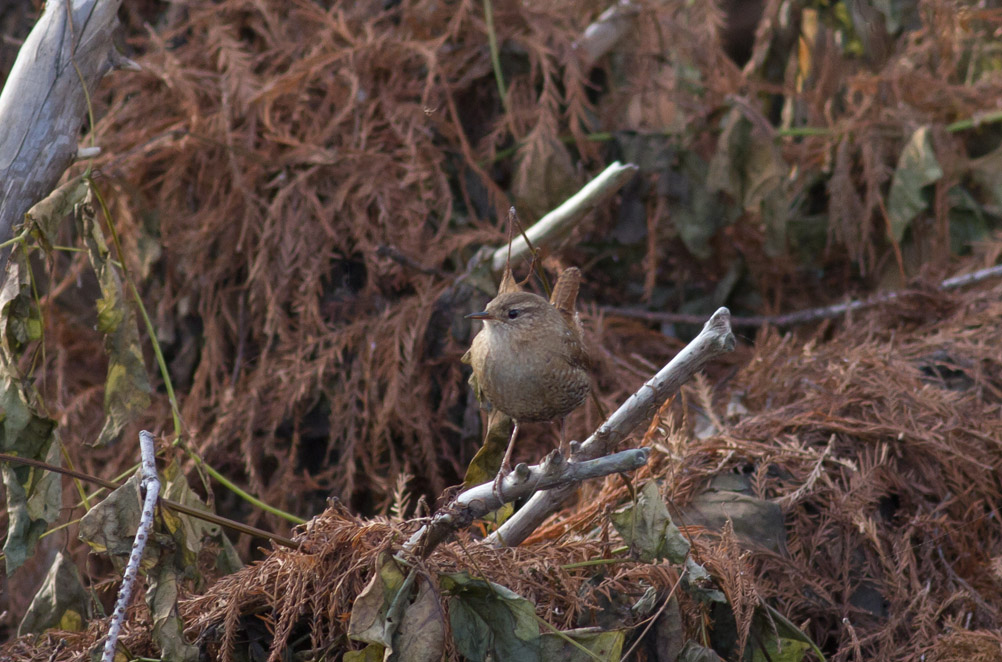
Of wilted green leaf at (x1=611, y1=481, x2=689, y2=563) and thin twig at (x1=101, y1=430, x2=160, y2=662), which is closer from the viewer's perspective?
thin twig at (x1=101, y1=430, x2=160, y2=662)

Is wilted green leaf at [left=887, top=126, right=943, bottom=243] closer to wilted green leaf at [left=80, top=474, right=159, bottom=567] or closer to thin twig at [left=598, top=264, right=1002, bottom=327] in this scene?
thin twig at [left=598, top=264, right=1002, bottom=327]

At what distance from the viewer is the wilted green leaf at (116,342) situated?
2.63 m

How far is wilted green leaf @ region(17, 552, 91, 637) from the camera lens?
258 centimetres

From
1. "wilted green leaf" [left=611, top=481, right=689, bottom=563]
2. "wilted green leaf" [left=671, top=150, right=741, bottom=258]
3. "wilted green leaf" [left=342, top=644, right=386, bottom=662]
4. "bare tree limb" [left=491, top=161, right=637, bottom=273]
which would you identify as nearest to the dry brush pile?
"wilted green leaf" [left=671, top=150, right=741, bottom=258]

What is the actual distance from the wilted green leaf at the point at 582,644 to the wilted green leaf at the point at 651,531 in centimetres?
20

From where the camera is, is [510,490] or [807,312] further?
[807,312]

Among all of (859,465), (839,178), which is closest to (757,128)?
(839,178)

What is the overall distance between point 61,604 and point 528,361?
4.90ft

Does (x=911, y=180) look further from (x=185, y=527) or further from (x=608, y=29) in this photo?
(x=185, y=527)

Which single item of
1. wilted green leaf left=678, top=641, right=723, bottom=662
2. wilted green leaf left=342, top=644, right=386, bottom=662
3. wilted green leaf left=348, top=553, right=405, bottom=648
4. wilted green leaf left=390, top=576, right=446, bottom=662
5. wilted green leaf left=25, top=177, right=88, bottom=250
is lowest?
wilted green leaf left=678, top=641, right=723, bottom=662

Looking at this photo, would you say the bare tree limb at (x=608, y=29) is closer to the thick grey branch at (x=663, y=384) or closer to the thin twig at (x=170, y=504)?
the thick grey branch at (x=663, y=384)

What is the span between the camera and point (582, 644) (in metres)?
2.15

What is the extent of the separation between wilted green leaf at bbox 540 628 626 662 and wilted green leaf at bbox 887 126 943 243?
2875mm

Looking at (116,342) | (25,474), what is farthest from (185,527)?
(116,342)
